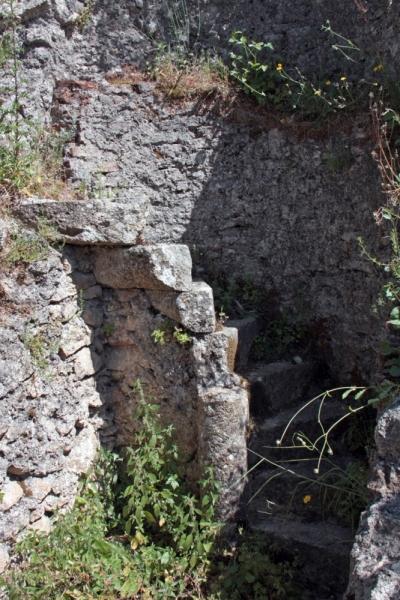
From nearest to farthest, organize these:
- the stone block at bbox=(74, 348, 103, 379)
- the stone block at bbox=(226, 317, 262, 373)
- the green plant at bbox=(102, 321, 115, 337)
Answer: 1. the stone block at bbox=(74, 348, 103, 379)
2. the green plant at bbox=(102, 321, 115, 337)
3. the stone block at bbox=(226, 317, 262, 373)

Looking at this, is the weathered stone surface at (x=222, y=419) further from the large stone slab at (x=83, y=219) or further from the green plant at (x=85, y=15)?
the green plant at (x=85, y=15)

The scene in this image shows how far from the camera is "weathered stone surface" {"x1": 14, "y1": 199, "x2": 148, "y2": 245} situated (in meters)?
3.51

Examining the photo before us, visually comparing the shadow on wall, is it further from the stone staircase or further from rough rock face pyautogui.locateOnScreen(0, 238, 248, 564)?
rough rock face pyautogui.locateOnScreen(0, 238, 248, 564)

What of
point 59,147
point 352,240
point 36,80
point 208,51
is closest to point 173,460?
point 352,240

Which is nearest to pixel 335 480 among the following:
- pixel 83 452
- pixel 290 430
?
pixel 290 430

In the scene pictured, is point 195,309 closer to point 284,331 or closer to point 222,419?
point 222,419

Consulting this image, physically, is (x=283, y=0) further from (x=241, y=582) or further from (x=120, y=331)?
(x=241, y=582)

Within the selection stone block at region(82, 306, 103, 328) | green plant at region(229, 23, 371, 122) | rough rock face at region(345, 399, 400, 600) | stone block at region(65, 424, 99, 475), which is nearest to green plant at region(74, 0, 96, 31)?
green plant at region(229, 23, 371, 122)

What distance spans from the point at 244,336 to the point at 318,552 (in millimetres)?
1507

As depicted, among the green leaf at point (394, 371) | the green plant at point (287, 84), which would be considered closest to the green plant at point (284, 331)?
the green leaf at point (394, 371)

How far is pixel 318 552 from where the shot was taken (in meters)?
3.30

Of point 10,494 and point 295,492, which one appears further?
point 295,492

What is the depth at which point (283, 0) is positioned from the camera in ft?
15.9

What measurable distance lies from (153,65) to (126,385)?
287 centimetres
